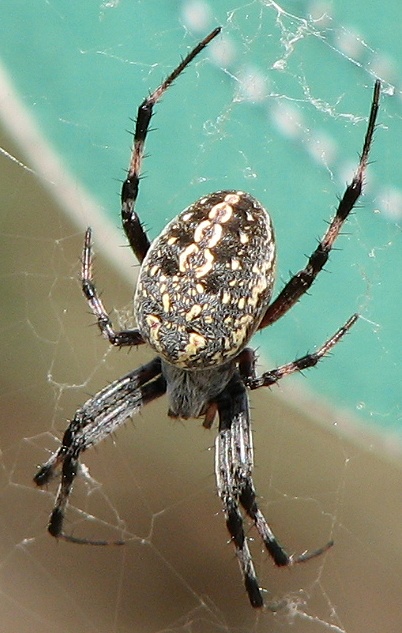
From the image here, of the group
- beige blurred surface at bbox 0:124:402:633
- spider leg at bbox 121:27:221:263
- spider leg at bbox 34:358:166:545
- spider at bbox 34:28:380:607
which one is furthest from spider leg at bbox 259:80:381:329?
beige blurred surface at bbox 0:124:402:633

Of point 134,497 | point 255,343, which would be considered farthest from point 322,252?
point 134,497

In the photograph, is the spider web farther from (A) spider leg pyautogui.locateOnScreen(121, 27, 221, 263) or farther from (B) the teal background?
(A) spider leg pyautogui.locateOnScreen(121, 27, 221, 263)

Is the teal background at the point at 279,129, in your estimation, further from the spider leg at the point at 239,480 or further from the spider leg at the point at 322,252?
the spider leg at the point at 322,252

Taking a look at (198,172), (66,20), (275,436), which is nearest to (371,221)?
(198,172)

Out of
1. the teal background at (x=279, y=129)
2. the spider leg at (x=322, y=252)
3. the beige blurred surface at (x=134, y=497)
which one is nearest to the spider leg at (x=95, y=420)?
the spider leg at (x=322, y=252)

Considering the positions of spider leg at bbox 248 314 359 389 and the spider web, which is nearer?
spider leg at bbox 248 314 359 389

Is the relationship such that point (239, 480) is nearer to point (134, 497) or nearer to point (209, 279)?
point (209, 279)
